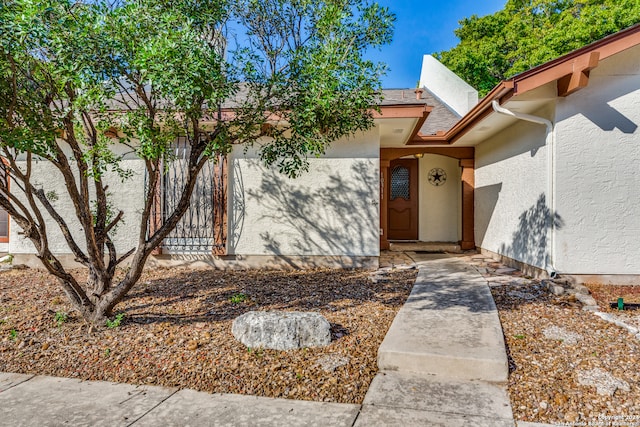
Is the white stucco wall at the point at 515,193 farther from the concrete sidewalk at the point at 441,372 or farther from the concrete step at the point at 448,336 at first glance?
the concrete sidewalk at the point at 441,372

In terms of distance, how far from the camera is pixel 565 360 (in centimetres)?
307

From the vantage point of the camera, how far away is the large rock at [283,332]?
132 inches

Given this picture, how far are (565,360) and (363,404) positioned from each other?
1761 mm

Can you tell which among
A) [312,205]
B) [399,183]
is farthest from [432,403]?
[399,183]

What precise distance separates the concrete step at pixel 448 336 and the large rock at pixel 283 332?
1.95 ft

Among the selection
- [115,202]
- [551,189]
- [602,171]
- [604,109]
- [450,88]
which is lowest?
[115,202]

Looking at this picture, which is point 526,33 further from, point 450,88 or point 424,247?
point 424,247

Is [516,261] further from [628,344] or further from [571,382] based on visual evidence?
[571,382]

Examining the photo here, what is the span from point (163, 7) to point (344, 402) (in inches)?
143

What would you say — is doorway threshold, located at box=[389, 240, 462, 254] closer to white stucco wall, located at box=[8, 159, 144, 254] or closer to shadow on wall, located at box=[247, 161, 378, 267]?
shadow on wall, located at box=[247, 161, 378, 267]

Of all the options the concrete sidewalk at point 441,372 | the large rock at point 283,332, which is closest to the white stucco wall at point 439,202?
the concrete sidewalk at point 441,372

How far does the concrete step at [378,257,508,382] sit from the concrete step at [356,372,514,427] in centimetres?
9

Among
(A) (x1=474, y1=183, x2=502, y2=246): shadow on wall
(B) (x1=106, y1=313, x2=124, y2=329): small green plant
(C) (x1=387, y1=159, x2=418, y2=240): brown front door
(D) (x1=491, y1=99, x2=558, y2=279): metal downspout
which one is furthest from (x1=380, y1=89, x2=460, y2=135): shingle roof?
(B) (x1=106, y1=313, x2=124, y2=329): small green plant

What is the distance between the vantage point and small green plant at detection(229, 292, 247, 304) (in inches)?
190
